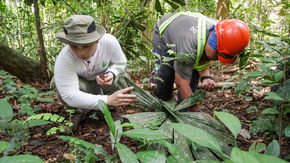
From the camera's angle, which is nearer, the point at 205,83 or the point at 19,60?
the point at 205,83

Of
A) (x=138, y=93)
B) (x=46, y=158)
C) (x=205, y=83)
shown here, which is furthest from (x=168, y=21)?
(x=46, y=158)

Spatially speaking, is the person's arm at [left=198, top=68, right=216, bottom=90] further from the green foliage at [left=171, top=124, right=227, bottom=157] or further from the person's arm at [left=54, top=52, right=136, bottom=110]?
the green foliage at [left=171, top=124, right=227, bottom=157]

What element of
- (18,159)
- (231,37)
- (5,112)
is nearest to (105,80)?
(5,112)

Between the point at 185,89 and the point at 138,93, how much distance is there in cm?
58

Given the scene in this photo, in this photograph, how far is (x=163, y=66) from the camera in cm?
293

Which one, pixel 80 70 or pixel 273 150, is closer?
pixel 273 150

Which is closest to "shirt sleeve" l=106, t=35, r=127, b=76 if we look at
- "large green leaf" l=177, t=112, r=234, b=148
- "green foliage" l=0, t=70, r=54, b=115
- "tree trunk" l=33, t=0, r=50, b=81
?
"green foliage" l=0, t=70, r=54, b=115

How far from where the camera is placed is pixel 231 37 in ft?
7.20

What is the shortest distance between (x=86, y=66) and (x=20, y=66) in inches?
68.2

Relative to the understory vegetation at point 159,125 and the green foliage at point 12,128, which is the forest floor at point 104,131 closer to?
the understory vegetation at point 159,125

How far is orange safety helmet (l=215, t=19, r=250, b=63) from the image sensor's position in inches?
86.7

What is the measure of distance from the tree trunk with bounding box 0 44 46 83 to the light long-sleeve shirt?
1522 millimetres

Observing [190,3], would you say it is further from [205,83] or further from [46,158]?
[46,158]

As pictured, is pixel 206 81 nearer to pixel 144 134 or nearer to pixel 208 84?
pixel 208 84
